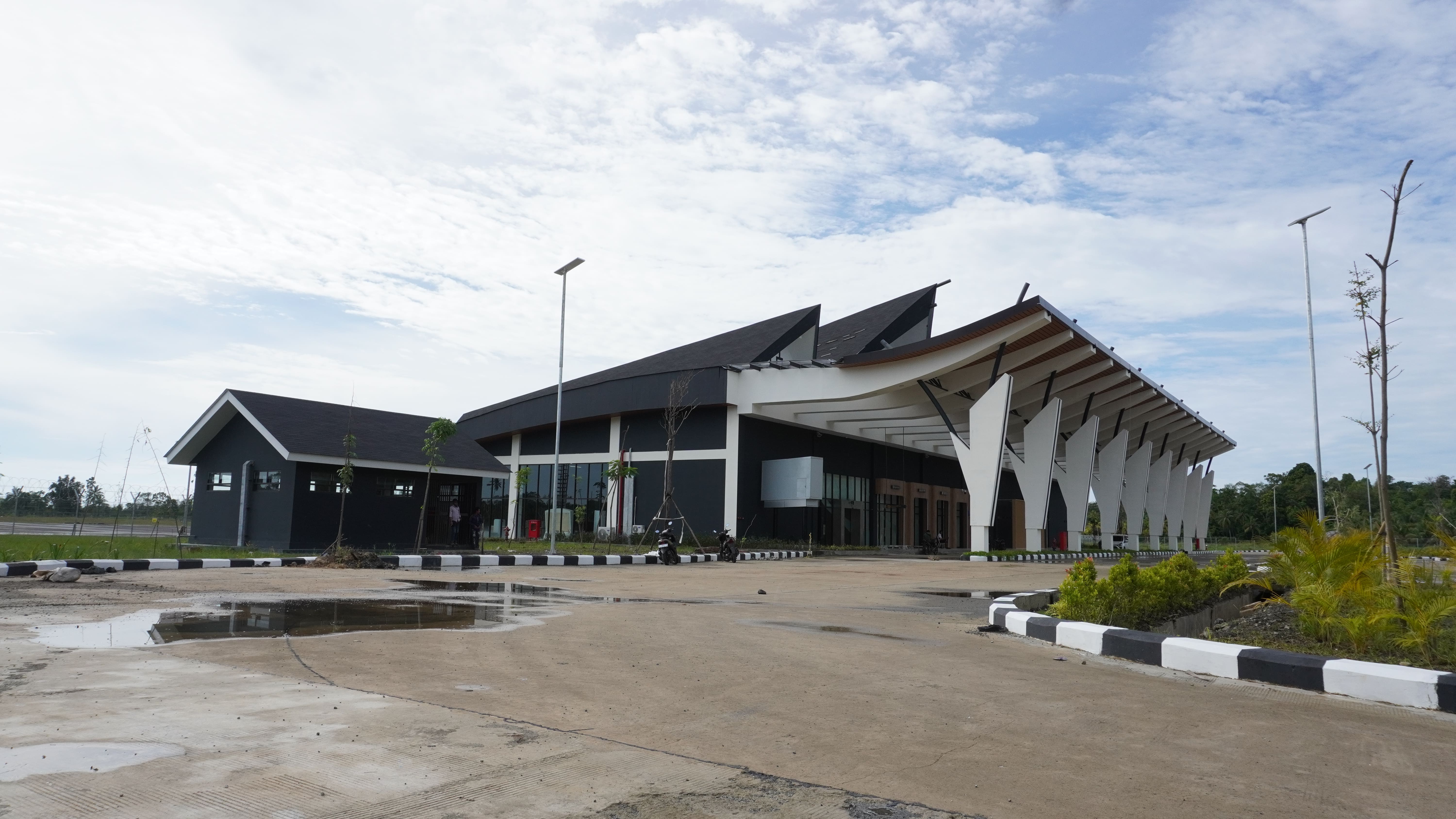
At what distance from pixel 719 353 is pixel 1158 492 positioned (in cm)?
3225

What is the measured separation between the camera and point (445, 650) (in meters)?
6.60

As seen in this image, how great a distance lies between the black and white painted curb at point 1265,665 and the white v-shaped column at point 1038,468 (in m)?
28.8

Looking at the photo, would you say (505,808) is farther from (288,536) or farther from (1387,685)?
(288,536)

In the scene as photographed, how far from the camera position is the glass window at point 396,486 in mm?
27594

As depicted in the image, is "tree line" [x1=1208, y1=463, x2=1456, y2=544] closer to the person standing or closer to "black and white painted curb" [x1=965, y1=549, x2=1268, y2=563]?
"black and white painted curb" [x1=965, y1=549, x2=1268, y2=563]

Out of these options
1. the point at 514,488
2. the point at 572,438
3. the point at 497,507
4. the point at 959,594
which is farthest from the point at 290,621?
the point at 514,488

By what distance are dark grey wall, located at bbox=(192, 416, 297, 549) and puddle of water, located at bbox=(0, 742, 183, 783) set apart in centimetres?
A: 2421

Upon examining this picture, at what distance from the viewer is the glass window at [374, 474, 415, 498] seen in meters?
27.6

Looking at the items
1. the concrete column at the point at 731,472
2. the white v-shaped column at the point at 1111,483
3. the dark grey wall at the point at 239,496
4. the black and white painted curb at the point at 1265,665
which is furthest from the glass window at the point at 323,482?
the white v-shaped column at the point at 1111,483

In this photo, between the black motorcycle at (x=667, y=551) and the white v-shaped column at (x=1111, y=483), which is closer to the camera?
the black motorcycle at (x=667, y=551)

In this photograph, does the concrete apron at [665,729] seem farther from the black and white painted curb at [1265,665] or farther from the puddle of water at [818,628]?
the puddle of water at [818,628]

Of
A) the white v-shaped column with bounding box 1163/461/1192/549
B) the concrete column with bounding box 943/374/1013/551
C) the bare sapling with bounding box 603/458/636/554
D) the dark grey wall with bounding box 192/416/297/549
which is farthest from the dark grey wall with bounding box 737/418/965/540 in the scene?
the white v-shaped column with bounding box 1163/461/1192/549

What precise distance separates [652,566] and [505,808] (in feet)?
67.4

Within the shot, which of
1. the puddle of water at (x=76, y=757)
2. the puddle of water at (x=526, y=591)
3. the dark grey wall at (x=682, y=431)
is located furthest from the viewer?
the dark grey wall at (x=682, y=431)
